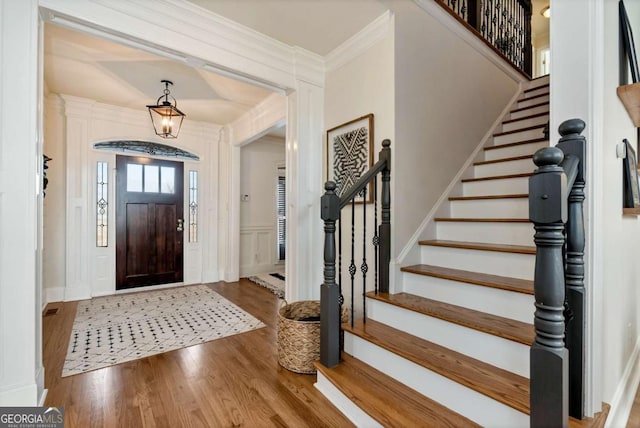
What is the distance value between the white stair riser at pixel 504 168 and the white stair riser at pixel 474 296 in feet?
4.70

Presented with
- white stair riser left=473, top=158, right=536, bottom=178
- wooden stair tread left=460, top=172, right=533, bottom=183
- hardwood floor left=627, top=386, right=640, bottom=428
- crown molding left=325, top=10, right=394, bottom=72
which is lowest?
hardwood floor left=627, top=386, right=640, bottom=428

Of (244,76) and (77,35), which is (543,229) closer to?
(244,76)

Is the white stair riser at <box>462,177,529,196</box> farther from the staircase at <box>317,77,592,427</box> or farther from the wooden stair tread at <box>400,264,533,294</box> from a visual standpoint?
the wooden stair tread at <box>400,264,533,294</box>

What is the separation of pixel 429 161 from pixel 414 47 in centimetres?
93

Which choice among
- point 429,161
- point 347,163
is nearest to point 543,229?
point 429,161

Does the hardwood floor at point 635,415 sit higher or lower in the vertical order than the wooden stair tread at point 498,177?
lower

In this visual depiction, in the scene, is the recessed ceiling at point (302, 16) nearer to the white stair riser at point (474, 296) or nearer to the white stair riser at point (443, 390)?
the white stair riser at point (474, 296)

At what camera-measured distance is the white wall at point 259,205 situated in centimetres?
555

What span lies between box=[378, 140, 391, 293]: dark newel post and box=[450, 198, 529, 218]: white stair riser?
80cm

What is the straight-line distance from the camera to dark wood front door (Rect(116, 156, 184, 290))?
445 cm

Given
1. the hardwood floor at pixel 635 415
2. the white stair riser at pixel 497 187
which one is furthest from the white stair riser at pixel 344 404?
the white stair riser at pixel 497 187

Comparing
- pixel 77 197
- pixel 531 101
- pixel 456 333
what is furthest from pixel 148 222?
pixel 531 101

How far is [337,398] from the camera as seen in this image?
1.76 metres

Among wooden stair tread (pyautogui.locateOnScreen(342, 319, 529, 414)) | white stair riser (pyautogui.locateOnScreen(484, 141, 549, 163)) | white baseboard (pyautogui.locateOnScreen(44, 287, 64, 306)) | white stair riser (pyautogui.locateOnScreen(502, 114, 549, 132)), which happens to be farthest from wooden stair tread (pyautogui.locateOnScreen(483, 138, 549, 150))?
white baseboard (pyautogui.locateOnScreen(44, 287, 64, 306))
